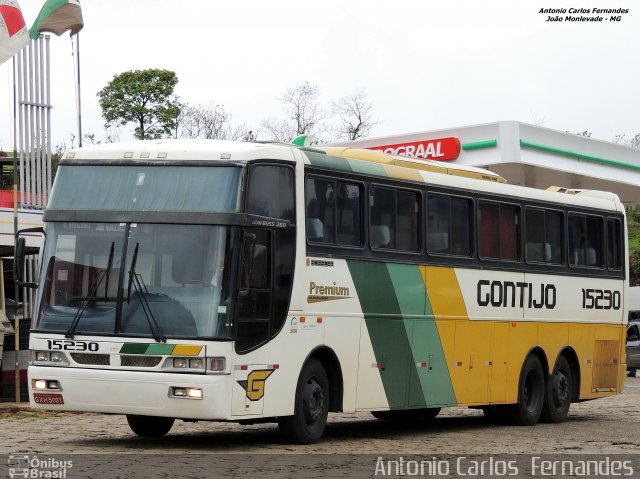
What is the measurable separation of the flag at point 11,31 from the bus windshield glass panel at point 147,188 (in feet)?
38.5

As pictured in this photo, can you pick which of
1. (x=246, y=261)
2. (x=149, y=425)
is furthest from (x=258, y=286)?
(x=149, y=425)

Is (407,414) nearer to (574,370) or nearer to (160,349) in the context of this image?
(574,370)

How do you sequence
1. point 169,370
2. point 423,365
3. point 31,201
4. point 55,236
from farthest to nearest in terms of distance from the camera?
point 31,201, point 423,365, point 55,236, point 169,370

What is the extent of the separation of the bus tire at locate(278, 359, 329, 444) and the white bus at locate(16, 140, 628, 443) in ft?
0.07

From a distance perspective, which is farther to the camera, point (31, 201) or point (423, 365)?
point (31, 201)

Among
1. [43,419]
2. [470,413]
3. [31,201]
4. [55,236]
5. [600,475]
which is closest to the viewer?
[600,475]

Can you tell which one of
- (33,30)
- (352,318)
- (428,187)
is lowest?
(352,318)

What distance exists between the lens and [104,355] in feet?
45.4

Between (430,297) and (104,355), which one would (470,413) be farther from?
(104,355)

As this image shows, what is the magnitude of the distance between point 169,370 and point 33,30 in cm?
1512

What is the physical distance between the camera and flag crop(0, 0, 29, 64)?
1016 inches

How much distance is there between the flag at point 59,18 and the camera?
27109mm

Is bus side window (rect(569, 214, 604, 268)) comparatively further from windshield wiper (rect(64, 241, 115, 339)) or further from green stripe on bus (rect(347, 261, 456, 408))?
windshield wiper (rect(64, 241, 115, 339))

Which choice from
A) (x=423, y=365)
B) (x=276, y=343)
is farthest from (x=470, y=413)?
(x=276, y=343)
